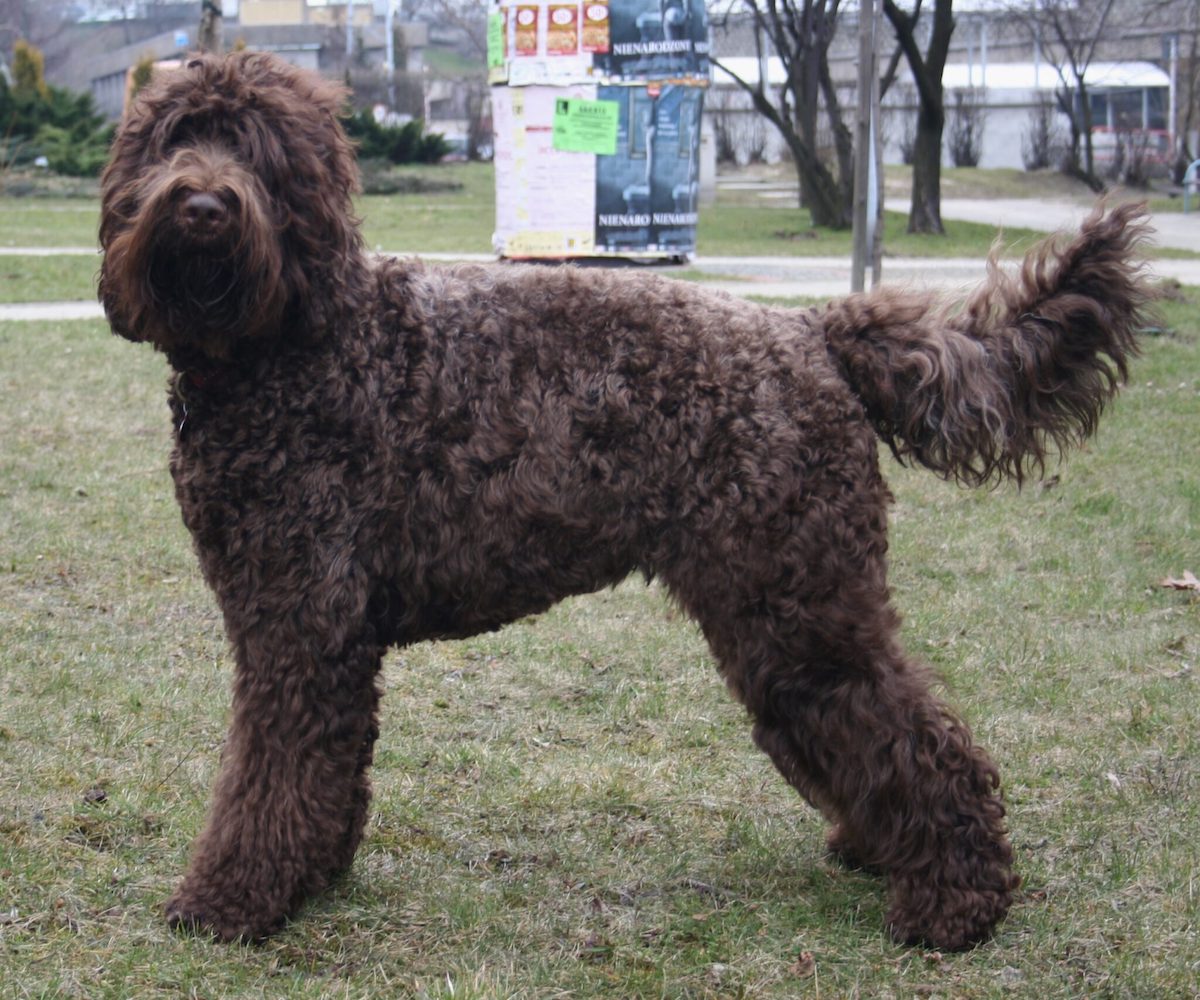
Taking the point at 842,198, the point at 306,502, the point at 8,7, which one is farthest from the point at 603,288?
the point at 8,7

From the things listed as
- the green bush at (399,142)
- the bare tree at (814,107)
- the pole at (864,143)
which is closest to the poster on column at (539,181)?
the pole at (864,143)

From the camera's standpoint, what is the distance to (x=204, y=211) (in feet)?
10.8

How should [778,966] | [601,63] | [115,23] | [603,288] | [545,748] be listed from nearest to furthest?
1. [778,966]
2. [603,288]
3. [545,748]
4. [601,63]
5. [115,23]

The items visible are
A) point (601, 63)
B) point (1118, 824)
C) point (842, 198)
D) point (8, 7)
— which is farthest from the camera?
point (8, 7)

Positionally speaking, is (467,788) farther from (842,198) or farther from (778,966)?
(842,198)

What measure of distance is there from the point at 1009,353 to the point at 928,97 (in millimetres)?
19966

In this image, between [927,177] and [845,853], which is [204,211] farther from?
[927,177]

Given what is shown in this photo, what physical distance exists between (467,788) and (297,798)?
3.59ft

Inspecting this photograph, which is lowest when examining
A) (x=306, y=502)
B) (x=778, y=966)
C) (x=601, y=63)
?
(x=778, y=966)

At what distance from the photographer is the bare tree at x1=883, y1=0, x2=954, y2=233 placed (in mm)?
21397

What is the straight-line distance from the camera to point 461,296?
150 inches

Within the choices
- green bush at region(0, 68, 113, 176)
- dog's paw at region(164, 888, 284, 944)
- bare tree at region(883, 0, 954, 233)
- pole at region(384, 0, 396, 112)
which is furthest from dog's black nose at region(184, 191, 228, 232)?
pole at region(384, 0, 396, 112)

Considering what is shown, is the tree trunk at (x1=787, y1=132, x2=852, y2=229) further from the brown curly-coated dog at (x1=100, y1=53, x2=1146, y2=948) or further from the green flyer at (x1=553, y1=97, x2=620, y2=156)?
the brown curly-coated dog at (x1=100, y1=53, x2=1146, y2=948)

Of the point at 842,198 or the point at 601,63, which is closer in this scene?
the point at 601,63
